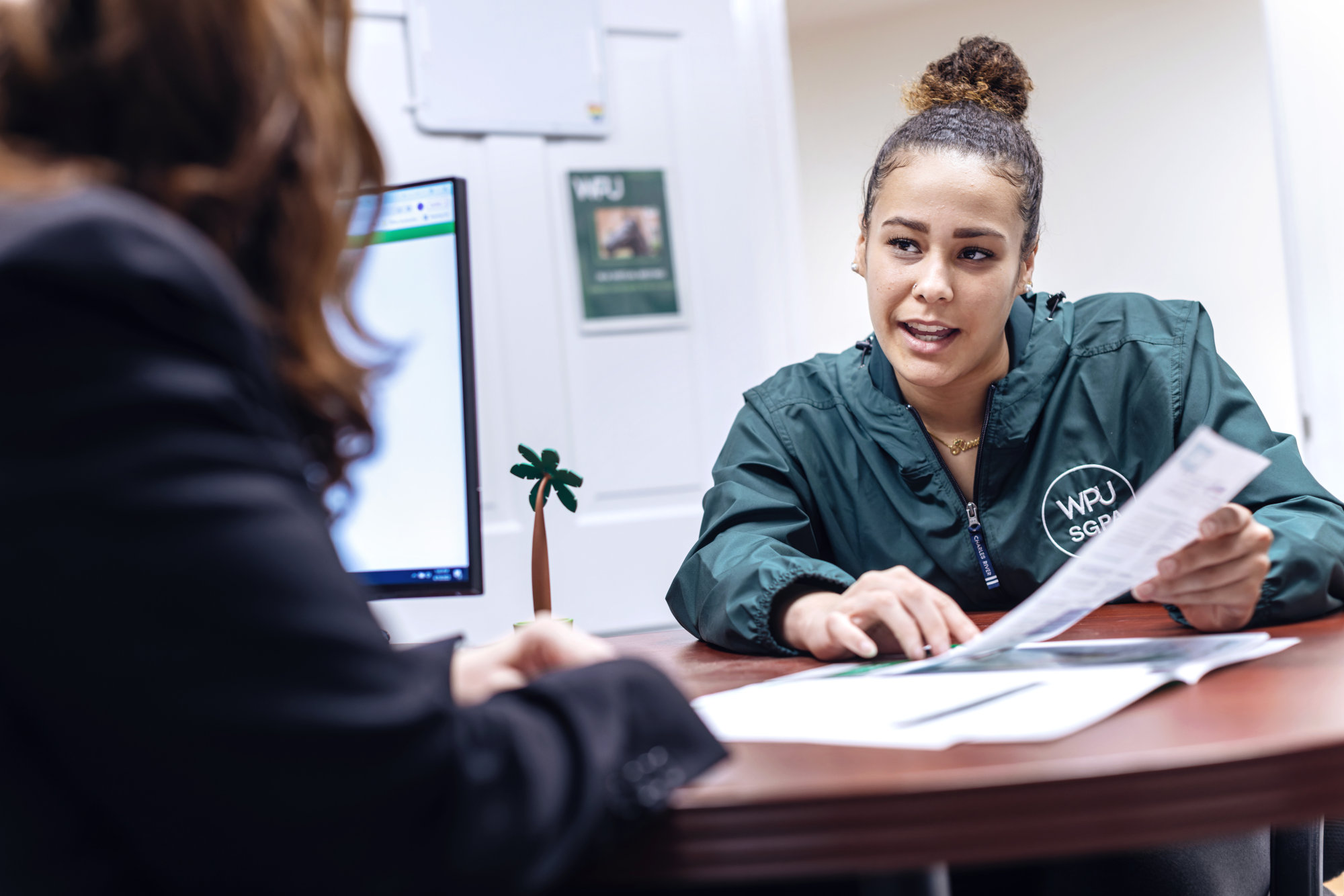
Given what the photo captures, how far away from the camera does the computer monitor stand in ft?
3.28

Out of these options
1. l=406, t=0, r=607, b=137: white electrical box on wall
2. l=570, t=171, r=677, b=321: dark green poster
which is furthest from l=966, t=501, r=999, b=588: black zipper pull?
l=406, t=0, r=607, b=137: white electrical box on wall

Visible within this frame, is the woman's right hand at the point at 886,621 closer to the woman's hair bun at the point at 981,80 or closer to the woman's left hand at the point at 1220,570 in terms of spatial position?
the woman's left hand at the point at 1220,570

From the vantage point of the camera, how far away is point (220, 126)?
0.42 metres

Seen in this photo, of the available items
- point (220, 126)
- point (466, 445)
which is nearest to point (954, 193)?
point (466, 445)

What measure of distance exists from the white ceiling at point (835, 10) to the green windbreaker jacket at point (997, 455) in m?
3.56

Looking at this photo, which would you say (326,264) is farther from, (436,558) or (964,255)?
(964,255)

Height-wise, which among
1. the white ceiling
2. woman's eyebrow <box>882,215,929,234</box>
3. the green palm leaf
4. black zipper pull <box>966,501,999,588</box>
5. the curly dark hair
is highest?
the white ceiling

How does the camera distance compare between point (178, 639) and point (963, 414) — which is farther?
point (963, 414)

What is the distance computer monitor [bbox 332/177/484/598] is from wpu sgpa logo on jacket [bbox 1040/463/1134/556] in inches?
25.7

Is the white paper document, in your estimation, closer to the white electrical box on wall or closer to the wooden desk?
the wooden desk

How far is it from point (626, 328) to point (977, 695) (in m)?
1.92

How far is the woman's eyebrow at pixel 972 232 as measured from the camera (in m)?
1.33

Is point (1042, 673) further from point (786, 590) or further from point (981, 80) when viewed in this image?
point (981, 80)

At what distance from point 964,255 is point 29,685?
120 cm
